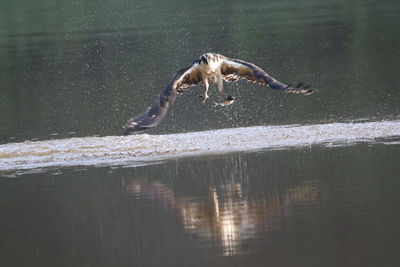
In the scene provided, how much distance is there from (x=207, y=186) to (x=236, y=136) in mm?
3834

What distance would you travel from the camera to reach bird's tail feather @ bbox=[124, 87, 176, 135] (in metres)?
11.6

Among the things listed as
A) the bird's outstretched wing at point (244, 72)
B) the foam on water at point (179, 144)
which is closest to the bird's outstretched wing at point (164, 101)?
the bird's outstretched wing at point (244, 72)

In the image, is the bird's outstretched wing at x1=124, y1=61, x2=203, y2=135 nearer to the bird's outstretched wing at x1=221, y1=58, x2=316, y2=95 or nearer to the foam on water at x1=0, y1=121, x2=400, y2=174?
the bird's outstretched wing at x1=221, y1=58, x2=316, y2=95

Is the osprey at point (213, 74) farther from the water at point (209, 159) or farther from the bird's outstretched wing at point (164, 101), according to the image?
the water at point (209, 159)

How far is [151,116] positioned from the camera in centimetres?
1216

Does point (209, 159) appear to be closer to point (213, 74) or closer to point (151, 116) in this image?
point (213, 74)

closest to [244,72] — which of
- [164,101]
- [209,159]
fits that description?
[209,159]

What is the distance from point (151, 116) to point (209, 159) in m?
2.61

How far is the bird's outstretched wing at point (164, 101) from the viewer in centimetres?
1171

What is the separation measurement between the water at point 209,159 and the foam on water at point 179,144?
38 millimetres

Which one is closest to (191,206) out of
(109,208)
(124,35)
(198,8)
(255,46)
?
(109,208)

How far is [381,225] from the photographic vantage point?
9.62 meters

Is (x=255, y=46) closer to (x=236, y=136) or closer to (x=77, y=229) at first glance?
(x=236, y=136)

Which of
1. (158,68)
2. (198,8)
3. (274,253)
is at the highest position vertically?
(198,8)
